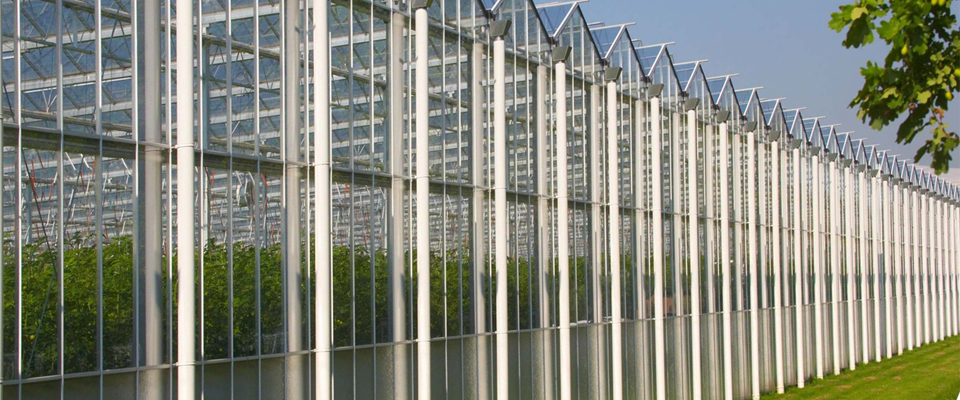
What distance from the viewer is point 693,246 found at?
3394 centimetres

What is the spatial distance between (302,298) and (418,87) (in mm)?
5007

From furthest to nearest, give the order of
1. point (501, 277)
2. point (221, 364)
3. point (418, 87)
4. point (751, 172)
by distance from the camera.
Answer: point (751, 172)
point (501, 277)
point (418, 87)
point (221, 364)

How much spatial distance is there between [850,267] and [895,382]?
8.13 m

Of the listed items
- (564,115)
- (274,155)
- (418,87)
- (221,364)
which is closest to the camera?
(221,364)

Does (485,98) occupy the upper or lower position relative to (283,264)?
upper

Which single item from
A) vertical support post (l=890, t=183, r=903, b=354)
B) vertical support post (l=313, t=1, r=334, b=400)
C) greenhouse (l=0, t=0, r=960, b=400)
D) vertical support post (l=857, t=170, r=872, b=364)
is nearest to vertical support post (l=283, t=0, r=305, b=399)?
greenhouse (l=0, t=0, r=960, b=400)

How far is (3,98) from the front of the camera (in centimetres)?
1344

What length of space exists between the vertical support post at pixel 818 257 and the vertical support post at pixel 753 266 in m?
5.41

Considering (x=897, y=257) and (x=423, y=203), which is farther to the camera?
(x=897, y=257)

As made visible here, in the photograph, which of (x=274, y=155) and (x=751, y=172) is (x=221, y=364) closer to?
(x=274, y=155)

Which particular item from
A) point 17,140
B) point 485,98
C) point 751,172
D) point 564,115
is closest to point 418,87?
point 485,98

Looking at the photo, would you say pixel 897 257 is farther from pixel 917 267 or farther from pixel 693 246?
pixel 693 246

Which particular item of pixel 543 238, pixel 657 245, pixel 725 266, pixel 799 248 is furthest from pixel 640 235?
pixel 799 248

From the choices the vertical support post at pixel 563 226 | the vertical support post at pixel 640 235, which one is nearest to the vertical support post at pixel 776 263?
the vertical support post at pixel 640 235
